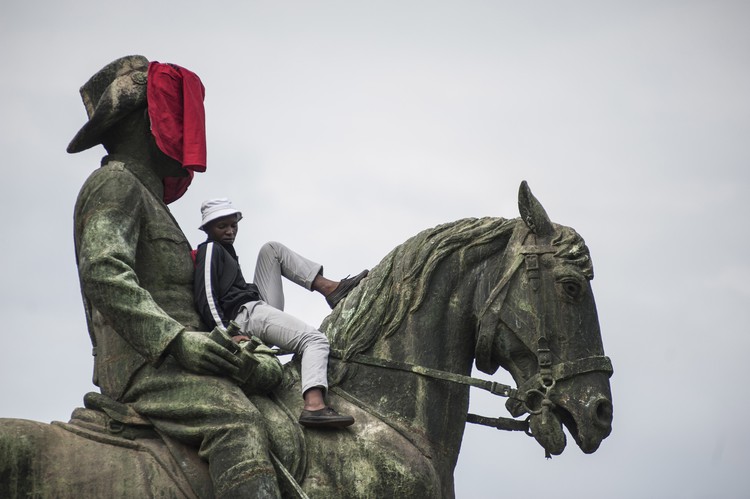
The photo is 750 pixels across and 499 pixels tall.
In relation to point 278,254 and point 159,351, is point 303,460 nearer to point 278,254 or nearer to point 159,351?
point 159,351

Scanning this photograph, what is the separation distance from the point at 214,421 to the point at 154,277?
1.52 m

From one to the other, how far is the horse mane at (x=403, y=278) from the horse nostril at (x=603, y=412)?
1641mm

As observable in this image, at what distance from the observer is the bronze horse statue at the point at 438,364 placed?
11125mm

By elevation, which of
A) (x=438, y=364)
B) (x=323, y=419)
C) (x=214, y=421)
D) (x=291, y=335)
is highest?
(x=291, y=335)

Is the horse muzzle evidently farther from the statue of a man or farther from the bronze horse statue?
the statue of a man

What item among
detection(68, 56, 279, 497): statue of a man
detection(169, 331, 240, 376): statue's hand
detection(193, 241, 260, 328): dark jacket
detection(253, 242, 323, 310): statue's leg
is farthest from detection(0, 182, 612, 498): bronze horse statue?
detection(193, 241, 260, 328): dark jacket

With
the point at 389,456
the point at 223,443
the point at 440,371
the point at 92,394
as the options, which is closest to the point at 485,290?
the point at 440,371

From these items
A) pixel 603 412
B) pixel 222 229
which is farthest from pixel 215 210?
pixel 603 412

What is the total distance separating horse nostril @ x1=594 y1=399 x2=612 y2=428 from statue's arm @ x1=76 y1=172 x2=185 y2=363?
3636 mm

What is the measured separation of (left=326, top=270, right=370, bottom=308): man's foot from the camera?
12594 millimetres

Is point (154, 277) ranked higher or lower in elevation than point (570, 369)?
higher

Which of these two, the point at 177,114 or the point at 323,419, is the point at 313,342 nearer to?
the point at 323,419

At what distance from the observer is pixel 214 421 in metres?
10.9

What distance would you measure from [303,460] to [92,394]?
1843 millimetres
